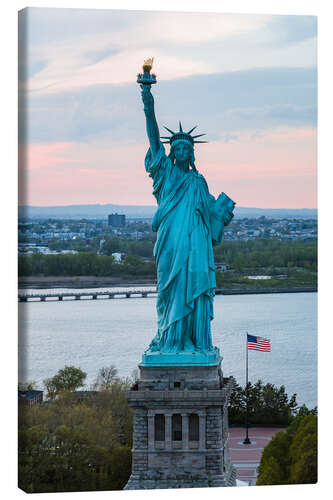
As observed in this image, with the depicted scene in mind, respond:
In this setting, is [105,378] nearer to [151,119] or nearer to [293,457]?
[293,457]

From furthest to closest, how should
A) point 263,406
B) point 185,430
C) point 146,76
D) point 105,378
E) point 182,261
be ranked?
point 105,378, point 263,406, point 182,261, point 185,430, point 146,76

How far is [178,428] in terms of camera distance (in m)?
12.9

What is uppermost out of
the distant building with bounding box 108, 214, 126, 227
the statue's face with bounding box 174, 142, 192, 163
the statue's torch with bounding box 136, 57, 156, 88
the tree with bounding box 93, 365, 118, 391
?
the statue's torch with bounding box 136, 57, 156, 88

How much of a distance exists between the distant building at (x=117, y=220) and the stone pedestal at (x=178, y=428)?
12.7 metres

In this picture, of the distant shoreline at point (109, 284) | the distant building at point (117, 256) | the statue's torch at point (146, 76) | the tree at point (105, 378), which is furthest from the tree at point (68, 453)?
the distant building at point (117, 256)

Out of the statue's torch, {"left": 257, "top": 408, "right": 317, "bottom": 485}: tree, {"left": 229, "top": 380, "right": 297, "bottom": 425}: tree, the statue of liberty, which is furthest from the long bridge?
the statue's torch

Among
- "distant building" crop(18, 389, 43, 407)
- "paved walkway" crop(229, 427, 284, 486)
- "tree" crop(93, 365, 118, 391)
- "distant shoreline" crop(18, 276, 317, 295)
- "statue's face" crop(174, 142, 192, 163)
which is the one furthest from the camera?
"distant shoreline" crop(18, 276, 317, 295)

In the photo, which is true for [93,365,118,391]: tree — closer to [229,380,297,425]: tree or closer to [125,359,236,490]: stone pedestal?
[229,380,297,425]: tree

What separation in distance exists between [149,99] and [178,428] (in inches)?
145

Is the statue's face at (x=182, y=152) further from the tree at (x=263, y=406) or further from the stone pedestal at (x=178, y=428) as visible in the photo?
the tree at (x=263, y=406)

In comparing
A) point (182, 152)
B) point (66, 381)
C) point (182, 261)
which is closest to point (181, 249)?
point (182, 261)

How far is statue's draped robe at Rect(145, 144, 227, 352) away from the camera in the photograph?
1309 centimetres

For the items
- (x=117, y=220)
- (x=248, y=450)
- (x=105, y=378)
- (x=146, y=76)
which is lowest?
(x=248, y=450)

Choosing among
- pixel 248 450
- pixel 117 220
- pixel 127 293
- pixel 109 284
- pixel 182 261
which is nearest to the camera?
pixel 182 261
